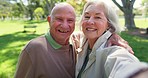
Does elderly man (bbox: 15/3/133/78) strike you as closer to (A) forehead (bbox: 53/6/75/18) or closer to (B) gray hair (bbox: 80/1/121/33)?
(A) forehead (bbox: 53/6/75/18)

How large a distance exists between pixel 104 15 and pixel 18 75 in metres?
1.07

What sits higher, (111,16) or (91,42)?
(111,16)

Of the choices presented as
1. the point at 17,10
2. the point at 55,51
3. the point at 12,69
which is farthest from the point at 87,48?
the point at 17,10

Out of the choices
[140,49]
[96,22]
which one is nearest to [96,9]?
[96,22]

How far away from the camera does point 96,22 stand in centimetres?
244

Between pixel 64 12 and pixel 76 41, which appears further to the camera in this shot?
pixel 76 41

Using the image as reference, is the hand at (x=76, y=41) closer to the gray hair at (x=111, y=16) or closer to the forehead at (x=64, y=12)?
the forehead at (x=64, y=12)

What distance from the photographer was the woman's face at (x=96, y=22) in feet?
7.98

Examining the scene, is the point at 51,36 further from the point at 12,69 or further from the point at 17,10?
the point at 17,10

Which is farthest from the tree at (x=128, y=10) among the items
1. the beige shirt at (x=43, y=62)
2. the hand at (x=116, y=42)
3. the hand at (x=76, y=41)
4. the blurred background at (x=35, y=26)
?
the hand at (x=116, y=42)

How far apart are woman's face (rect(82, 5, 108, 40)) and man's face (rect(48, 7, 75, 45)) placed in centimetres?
46

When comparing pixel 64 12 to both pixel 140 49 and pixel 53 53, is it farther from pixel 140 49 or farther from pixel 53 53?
pixel 140 49

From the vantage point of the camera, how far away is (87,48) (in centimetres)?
260

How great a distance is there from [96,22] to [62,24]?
54 cm
